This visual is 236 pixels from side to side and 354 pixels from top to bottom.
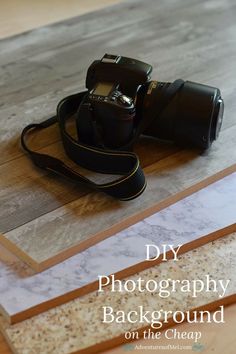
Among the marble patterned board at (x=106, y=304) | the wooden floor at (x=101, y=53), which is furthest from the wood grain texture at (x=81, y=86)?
the marble patterned board at (x=106, y=304)

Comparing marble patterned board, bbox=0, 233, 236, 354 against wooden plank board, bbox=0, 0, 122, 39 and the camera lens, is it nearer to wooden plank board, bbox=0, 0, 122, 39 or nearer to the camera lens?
the camera lens

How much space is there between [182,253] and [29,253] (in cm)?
27

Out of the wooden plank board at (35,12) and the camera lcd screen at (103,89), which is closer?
the camera lcd screen at (103,89)

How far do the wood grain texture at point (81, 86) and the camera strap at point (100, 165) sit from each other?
0.02 metres

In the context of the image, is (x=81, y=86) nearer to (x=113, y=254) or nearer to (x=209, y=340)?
(x=113, y=254)

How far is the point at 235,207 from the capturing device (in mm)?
A: 1112

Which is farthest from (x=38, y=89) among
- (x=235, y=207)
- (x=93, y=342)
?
(x=93, y=342)

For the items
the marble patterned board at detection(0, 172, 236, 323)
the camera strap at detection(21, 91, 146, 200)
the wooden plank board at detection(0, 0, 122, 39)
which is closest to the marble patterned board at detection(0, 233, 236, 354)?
the marble patterned board at detection(0, 172, 236, 323)

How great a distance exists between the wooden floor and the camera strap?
0.03 metres

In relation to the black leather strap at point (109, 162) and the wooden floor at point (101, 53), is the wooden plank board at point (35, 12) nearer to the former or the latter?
the wooden floor at point (101, 53)

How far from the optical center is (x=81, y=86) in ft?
4.86

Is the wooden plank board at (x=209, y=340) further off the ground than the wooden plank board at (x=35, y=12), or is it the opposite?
the wooden plank board at (x=35, y=12)

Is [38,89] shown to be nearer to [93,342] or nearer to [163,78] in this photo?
[163,78]

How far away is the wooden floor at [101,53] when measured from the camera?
1.24 meters
